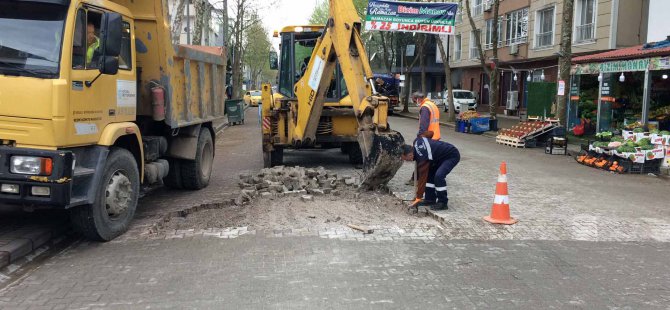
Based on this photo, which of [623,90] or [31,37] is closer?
[31,37]

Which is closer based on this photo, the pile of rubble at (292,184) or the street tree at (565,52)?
the pile of rubble at (292,184)

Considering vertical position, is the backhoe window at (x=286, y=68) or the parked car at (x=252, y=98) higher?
the backhoe window at (x=286, y=68)

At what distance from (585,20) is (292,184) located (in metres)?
21.4

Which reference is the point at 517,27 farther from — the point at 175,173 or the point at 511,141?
the point at 175,173

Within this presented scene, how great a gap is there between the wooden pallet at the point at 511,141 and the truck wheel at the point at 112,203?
13.9 m

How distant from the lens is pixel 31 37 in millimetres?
5457

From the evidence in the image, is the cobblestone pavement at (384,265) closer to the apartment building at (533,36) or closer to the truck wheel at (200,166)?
the truck wheel at (200,166)

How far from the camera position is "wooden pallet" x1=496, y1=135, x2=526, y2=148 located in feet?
58.9

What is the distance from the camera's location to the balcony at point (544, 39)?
28.8m

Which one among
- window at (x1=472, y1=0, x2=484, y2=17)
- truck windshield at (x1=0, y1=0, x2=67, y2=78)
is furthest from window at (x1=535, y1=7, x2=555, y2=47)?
truck windshield at (x1=0, y1=0, x2=67, y2=78)

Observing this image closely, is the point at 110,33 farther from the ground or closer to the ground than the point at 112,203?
farther from the ground

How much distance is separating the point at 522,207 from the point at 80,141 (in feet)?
20.3

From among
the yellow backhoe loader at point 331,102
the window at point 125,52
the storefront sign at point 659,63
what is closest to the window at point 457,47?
the storefront sign at point 659,63

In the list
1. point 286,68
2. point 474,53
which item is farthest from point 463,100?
point 286,68
